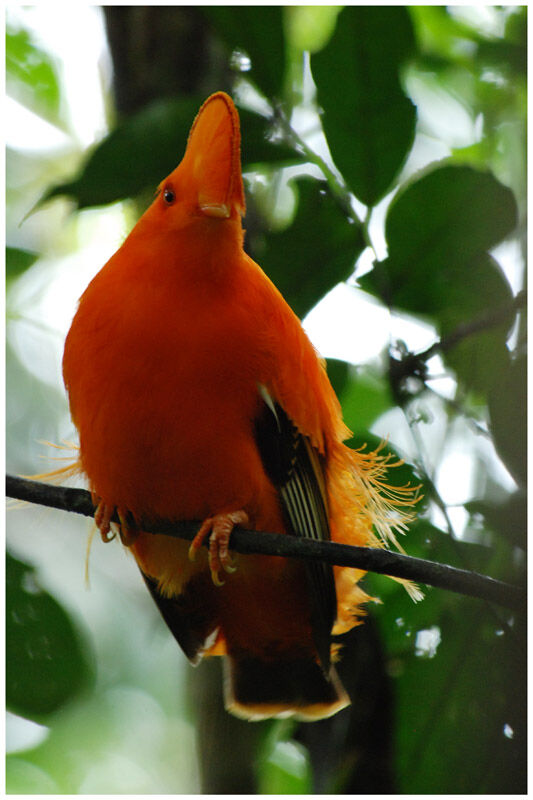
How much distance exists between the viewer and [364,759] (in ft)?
5.46

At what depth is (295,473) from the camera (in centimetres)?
153

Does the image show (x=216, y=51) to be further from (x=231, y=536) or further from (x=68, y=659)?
(x=68, y=659)

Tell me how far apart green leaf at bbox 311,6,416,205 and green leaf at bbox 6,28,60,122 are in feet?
2.24

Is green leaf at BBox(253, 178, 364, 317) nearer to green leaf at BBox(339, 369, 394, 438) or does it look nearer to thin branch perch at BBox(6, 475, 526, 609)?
green leaf at BBox(339, 369, 394, 438)

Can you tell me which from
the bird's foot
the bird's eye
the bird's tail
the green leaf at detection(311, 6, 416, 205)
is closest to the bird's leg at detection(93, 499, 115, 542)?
the bird's foot

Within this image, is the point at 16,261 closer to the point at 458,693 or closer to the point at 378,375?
the point at 378,375

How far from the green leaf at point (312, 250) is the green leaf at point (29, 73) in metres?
0.66

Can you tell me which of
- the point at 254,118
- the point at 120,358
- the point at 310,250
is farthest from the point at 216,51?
the point at 120,358

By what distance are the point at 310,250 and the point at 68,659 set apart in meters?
0.99

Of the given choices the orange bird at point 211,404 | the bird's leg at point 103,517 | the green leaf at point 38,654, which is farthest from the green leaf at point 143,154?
the green leaf at point 38,654

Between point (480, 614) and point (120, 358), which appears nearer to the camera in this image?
point (120, 358)

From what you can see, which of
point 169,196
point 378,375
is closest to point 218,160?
point 169,196

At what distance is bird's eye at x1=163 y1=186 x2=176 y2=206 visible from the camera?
149 cm

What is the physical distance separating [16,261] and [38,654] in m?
0.87
